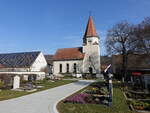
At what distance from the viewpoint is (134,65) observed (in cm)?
3731

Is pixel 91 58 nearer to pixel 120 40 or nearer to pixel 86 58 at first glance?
pixel 86 58

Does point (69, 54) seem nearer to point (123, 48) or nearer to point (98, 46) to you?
point (98, 46)

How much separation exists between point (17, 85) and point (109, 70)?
39.5ft

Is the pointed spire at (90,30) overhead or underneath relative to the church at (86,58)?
overhead

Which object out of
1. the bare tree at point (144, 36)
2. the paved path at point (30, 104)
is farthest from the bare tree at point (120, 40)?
the paved path at point (30, 104)

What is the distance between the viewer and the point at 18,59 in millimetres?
38156

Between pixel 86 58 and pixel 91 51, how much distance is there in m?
2.87

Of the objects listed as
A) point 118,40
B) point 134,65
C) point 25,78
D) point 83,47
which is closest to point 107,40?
point 118,40

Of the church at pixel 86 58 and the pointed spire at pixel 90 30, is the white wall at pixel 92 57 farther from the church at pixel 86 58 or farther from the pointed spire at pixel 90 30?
the pointed spire at pixel 90 30

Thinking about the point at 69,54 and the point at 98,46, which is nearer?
the point at 98,46

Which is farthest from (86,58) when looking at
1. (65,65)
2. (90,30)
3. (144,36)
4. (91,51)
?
(144,36)

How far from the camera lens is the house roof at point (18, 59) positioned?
3609 centimetres

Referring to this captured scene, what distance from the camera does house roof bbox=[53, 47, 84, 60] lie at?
152 ft

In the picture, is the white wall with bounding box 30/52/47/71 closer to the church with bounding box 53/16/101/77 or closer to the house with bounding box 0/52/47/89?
the house with bounding box 0/52/47/89
